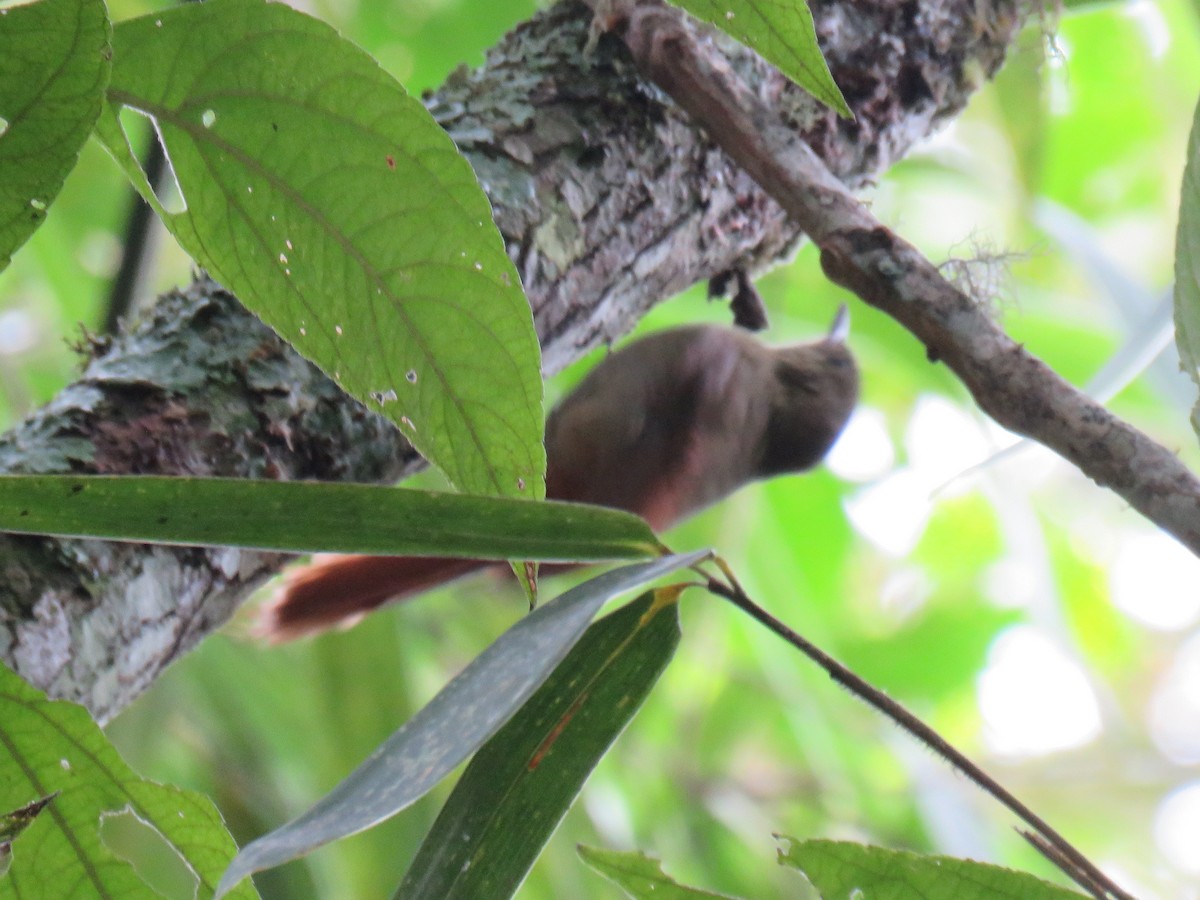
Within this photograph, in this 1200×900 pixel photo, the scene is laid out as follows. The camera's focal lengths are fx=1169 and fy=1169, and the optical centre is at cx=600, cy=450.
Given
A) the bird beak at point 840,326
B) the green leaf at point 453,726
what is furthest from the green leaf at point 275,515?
the bird beak at point 840,326

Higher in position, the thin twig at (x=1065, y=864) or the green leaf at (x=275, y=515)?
the thin twig at (x=1065, y=864)

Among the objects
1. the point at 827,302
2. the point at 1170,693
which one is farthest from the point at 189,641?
the point at 1170,693

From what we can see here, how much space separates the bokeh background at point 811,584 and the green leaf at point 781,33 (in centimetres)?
22

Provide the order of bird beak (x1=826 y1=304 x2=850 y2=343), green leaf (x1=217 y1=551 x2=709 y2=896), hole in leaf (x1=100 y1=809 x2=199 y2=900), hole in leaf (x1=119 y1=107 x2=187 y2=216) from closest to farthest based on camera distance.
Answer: green leaf (x1=217 y1=551 x2=709 y2=896) → hole in leaf (x1=119 y1=107 x2=187 y2=216) → hole in leaf (x1=100 y1=809 x2=199 y2=900) → bird beak (x1=826 y1=304 x2=850 y2=343)

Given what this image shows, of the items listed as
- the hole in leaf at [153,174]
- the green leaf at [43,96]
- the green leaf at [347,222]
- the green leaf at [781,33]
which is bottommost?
the green leaf at [43,96]

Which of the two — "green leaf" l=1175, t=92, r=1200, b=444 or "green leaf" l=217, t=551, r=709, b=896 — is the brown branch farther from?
"green leaf" l=217, t=551, r=709, b=896

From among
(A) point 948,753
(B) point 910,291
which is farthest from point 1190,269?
(A) point 948,753

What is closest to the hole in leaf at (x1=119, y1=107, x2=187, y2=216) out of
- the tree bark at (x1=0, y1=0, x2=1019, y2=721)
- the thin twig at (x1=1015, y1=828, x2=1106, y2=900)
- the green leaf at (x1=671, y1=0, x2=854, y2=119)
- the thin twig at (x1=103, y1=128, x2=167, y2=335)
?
the thin twig at (x1=103, y1=128, x2=167, y2=335)

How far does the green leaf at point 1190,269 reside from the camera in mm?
495

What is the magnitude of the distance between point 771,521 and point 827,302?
37 centimetres

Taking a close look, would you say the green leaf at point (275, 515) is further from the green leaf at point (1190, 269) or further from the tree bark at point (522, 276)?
the green leaf at point (1190, 269)

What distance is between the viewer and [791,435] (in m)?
1.07

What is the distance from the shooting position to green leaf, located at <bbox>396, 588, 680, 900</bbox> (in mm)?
452

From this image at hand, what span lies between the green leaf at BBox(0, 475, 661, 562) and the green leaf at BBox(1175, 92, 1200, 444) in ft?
0.91
